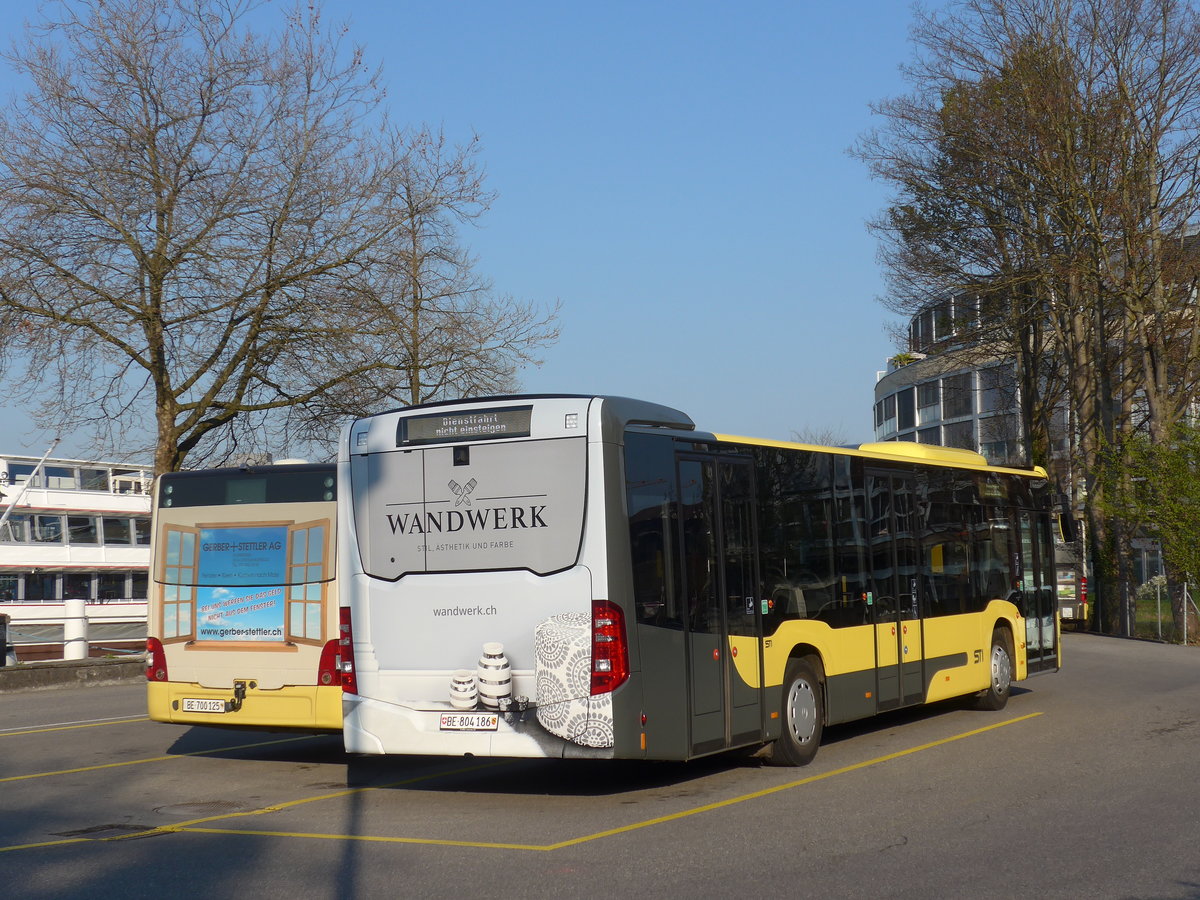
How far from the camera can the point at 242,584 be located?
483 inches

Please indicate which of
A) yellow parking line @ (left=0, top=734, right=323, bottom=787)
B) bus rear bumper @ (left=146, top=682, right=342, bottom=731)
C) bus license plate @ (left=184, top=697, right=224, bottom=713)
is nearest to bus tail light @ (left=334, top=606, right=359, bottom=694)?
bus rear bumper @ (left=146, top=682, right=342, bottom=731)

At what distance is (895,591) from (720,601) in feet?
11.6

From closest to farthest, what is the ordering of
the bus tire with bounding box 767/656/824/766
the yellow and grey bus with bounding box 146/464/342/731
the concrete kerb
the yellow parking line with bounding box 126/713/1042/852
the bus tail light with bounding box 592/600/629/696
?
the yellow parking line with bounding box 126/713/1042/852
the bus tail light with bounding box 592/600/629/696
the bus tire with bounding box 767/656/824/766
the yellow and grey bus with bounding box 146/464/342/731
the concrete kerb

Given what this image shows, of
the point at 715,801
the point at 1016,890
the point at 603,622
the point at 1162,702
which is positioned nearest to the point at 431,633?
the point at 603,622

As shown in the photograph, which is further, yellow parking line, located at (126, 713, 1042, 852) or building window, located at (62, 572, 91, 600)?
building window, located at (62, 572, 91, 600)

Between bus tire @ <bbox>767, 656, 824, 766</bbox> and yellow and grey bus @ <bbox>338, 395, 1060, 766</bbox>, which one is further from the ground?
yellow and grey bus @ <bbox>338, 395, 1060, 766</bbox>

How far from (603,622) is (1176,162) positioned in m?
23.9

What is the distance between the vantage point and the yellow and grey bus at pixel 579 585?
9.52 m

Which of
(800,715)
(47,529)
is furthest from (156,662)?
(47,529)

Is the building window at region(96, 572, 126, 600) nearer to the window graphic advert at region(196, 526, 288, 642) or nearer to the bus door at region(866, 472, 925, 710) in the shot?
the window graphic advert at region(196, 526, 288, 642)

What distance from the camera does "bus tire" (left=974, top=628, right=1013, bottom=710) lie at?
15734mm

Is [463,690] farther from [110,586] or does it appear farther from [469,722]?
[110,586]

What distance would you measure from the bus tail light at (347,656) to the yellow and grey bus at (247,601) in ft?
4.56

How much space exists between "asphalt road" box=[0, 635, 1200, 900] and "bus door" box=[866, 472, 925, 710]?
0.60 m
